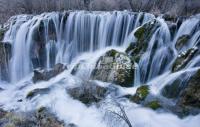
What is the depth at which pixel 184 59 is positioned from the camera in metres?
14.1

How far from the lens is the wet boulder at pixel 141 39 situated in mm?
16422

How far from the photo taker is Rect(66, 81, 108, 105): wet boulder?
13.5 meters

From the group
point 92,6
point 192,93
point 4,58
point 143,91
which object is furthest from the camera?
point 92,6

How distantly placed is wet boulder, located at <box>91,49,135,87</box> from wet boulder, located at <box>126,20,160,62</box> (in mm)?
932

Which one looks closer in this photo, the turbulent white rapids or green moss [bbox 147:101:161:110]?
green moss [bbox 147:101:161:110]

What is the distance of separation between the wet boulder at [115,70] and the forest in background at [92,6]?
19.0 ft

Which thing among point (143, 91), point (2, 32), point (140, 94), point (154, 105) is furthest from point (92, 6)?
point (154, 105)

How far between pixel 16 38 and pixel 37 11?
6.26 metres

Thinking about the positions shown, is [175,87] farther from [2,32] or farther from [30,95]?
[2,32]

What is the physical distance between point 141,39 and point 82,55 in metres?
3.97

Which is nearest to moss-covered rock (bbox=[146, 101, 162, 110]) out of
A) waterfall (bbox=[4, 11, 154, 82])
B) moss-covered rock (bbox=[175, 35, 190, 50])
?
moss-covered rock (bbox=[175, 35, 190, 50])

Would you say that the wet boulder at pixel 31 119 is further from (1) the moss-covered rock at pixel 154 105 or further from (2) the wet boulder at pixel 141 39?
(2) the wet boulder at pixel 141 39

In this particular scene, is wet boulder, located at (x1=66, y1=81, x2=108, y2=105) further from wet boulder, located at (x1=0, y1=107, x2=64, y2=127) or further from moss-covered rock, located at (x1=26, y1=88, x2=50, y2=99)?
moss-covered rock, located at (x1=26, y1=88, x2=50, y2=99)

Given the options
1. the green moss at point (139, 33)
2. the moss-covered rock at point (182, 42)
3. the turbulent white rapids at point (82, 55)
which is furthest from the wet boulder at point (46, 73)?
the moss-covered rock at point (182, 42)
